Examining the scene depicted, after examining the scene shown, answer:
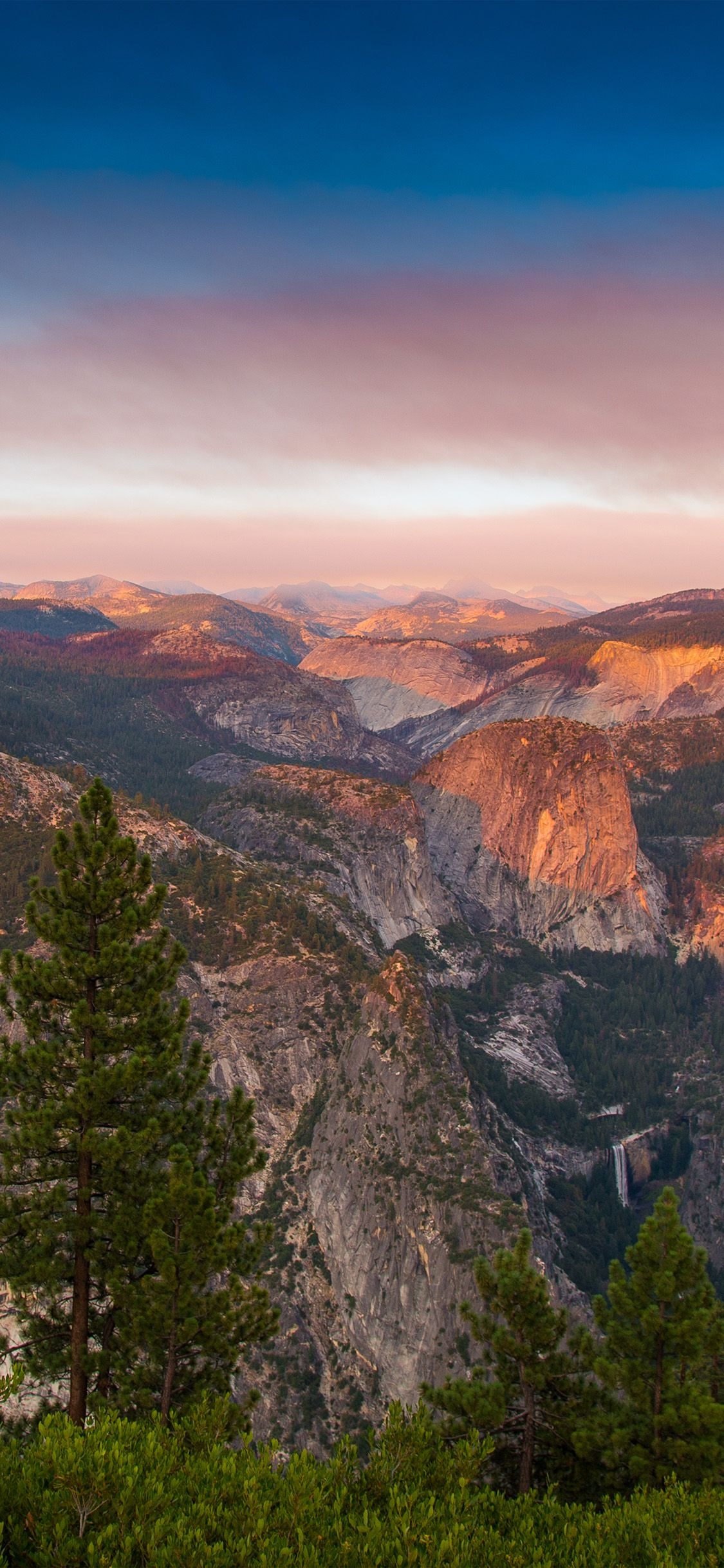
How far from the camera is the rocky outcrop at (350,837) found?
115375 mm

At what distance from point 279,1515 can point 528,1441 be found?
38.8 ft

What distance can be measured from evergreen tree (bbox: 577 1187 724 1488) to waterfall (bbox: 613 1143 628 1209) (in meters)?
70.4

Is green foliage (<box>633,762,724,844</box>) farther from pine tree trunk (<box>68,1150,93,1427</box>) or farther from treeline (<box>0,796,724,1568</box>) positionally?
pine tree trunk (<box>68,1150,93,1427</box>)

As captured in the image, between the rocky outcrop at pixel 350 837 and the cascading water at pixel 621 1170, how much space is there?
3932 cm

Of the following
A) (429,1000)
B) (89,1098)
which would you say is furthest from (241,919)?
(89,1098)

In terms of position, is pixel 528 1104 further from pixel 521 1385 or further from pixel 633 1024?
pixel 521 1385

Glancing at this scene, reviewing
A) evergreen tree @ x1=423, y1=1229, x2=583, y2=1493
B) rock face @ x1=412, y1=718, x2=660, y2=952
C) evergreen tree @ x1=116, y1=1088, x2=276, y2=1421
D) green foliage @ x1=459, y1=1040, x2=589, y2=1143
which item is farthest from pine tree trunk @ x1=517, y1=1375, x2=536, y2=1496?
rock face @ x1=412, y1=718, x2=660, y2=952

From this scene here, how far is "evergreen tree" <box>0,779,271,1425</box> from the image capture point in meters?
20.4

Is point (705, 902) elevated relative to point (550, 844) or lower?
lower

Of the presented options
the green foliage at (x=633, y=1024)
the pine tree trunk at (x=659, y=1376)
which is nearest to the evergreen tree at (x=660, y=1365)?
the pine tree trunk at (x=659, y=1376)

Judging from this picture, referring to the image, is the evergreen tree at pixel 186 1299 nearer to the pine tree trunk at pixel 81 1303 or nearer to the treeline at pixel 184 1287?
the treeline at pixel 184 1287

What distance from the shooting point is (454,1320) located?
163 ft

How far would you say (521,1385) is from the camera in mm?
22172

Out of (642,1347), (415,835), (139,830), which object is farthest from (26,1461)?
(415,835)
